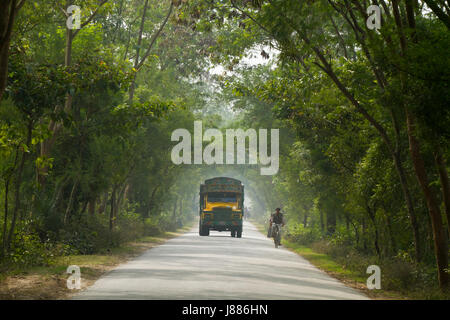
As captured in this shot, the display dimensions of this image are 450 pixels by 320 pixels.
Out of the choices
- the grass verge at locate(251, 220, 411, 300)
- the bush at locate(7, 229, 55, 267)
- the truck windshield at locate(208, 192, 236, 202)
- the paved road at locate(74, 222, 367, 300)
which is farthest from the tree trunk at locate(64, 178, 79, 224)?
the truck windshield at locate(208, 192, 236, 202)

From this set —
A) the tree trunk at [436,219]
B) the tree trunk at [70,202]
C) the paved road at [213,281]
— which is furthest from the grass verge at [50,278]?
the tree trunk at [436,219]

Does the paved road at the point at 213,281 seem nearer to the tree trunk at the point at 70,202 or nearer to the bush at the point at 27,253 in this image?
the bush at the point at 27,253

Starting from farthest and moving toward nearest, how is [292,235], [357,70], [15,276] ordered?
1. [292,235]
2. [357,70]
3. [15,276]

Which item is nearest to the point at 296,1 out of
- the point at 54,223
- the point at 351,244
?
the point at 54,223

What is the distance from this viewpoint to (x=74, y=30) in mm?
21734

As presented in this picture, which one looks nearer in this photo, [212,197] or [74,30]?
[74,30]


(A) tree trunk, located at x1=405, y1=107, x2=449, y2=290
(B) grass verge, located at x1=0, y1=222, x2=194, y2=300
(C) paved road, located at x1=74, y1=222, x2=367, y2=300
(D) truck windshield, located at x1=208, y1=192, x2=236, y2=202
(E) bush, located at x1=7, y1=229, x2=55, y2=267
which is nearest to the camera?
(B) grass verge, located at x1=0, y1=222, x2=194, y2=300

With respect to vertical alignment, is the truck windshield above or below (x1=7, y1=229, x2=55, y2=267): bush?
above

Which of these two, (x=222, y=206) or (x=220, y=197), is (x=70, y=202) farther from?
(x=220, y=197)

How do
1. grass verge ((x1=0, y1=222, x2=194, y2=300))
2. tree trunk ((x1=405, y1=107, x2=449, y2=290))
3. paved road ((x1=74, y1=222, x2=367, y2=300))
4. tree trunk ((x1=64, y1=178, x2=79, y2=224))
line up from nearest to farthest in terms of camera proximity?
1. grass verge ((x1=0, y1=222, x2=194, y2=300))
2. paved road ((x1=74, y1=222, x2=367, y2=300))
3. tree trunk ((x1=405, y1=107, x2=449, y2=290))
4. tree trunk ((x1=64, y1=178, x2=79, y2=224))

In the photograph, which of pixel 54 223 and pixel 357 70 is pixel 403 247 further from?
pixel 54 223

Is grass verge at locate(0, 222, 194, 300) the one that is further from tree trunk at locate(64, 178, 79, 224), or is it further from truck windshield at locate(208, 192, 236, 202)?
truck windshield at locate(208, 192, 236, 202)
